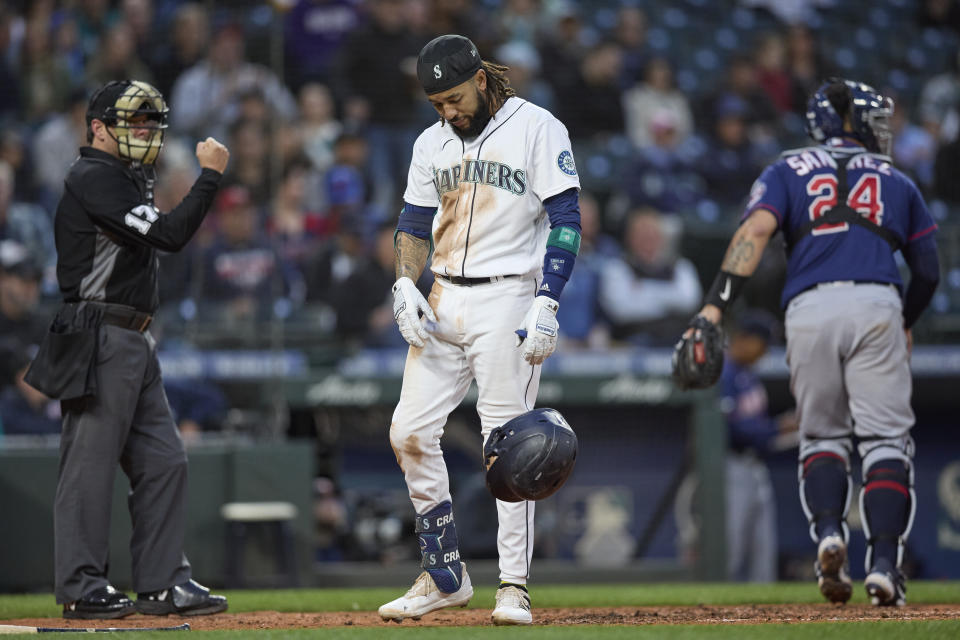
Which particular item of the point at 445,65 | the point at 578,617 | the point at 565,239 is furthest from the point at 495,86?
the point at 578,617

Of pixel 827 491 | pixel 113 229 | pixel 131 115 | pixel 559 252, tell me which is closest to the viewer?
pixel 559 252

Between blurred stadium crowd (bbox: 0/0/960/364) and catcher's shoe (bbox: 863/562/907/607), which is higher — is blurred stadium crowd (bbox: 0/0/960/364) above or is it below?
above

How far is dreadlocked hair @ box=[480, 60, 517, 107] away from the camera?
4.60 m

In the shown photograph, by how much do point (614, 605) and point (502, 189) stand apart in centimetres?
217

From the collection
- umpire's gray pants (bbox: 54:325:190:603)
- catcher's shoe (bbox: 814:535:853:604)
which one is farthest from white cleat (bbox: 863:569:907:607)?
umpire's gray pants (bbox: 54:325:190:603)

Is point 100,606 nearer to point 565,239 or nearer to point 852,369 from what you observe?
point 565,239

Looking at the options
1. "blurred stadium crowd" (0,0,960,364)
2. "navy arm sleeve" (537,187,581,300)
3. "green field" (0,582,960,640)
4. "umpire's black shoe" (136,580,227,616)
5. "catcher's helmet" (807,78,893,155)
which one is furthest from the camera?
"blurred stadium crowd" (0,0,960,364)

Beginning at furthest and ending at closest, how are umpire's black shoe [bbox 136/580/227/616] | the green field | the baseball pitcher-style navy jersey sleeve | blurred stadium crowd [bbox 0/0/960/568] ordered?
blurred stadium crowd [bbox 0/0/960/568]
the baseball pitcher-style navy jersey sleeve
umpire's black shoe [bbox 136/580/227/616]
the green field

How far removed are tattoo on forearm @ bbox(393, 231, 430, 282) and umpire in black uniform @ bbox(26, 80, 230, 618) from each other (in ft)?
2.61

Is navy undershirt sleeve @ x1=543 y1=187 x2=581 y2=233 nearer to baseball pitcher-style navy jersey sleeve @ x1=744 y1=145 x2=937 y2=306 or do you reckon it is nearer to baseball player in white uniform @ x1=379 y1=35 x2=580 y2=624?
baseball player in white uniform @ x1=379 y1=35 x2=580 y2=624

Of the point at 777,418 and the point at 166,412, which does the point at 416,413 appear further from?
the point at 777,418

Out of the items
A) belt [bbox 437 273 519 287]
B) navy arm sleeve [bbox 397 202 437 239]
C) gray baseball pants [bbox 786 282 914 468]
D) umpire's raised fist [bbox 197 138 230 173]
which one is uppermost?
umpire's raised fist [bbox 197 138 230 173]

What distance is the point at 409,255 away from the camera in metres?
4.74

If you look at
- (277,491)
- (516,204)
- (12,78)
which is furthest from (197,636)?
(12,78)
